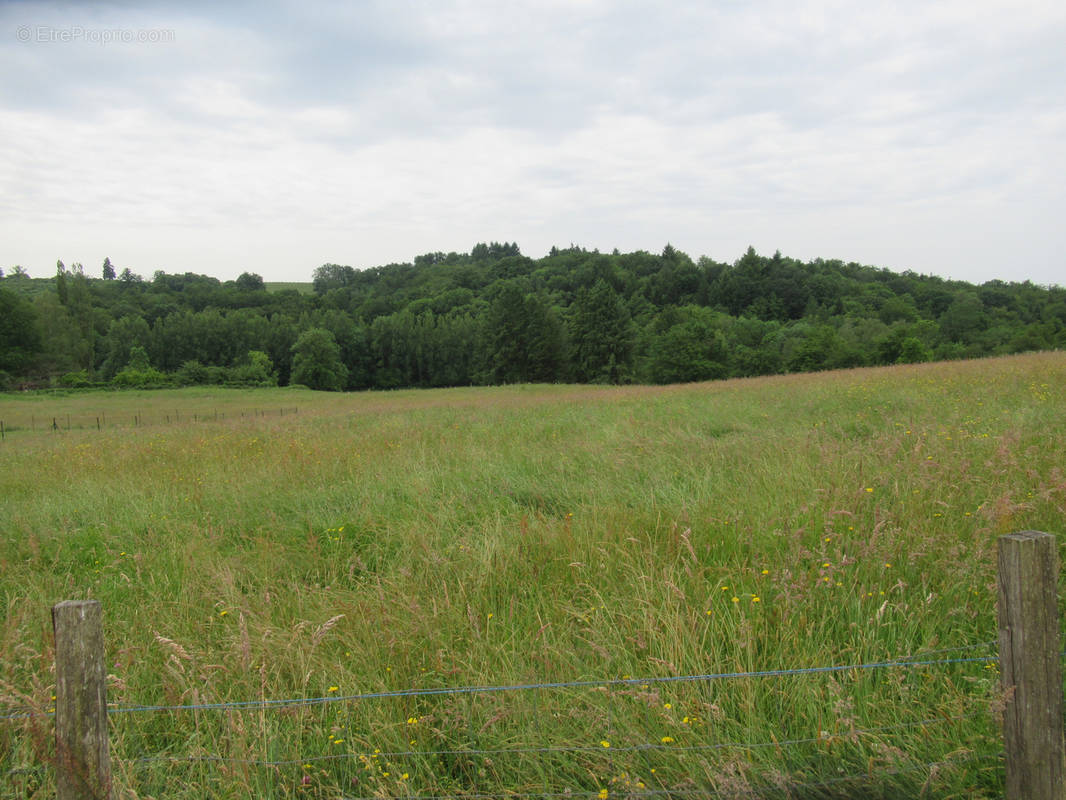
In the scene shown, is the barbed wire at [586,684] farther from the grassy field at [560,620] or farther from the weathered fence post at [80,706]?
the weathered fence post at [80,706]

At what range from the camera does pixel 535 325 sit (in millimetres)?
67750

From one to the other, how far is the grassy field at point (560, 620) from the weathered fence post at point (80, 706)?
58 centimetres

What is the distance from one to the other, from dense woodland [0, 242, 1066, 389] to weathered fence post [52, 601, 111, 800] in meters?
62.1

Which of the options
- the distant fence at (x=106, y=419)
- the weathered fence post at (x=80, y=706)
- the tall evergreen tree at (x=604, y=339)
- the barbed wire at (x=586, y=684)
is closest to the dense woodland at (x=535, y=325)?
the tall evergreen tree at (x=604, y=339)

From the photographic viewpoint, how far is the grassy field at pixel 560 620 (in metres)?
2.65

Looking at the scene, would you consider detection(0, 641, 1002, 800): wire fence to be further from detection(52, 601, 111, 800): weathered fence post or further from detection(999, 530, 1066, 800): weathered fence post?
detection(52, 601, 111, 800): weathered fence post

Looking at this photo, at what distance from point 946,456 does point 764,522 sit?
245 centimetres

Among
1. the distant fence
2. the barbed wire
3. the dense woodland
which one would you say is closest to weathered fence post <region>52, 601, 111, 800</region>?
the barbed wire

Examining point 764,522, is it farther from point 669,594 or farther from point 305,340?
point 305,340

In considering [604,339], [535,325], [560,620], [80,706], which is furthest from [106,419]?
[604,339]

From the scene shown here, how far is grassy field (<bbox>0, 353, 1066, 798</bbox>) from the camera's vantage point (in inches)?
104

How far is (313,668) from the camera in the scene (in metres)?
3.35

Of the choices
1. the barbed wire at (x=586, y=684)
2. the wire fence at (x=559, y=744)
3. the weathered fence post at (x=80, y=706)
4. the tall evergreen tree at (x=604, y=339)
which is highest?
the tall evergreen tree at (x=604, y=339)

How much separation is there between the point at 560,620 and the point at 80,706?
248 cm
